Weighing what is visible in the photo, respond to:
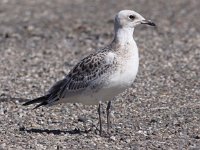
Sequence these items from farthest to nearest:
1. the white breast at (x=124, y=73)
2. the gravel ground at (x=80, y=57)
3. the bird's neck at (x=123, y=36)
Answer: the bird's neck at (x=123, y=36) < the gravel ground at (x=80, y=57) < the white breast at (x=124, y=73)

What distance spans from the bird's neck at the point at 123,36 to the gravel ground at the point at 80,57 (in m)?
1.22

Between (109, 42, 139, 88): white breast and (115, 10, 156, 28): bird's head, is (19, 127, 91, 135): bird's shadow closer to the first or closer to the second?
(109, 42, 139, 88): white breast

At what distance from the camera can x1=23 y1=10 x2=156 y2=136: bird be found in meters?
9.95

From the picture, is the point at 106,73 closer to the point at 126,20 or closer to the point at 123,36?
the point at 123,36

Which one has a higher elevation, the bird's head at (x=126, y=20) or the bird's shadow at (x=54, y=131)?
the bird's head at (x=126, y=20)

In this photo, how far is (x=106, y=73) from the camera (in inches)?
395

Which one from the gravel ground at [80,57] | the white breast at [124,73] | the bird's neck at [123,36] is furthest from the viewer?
the bird's neck at [123,36]

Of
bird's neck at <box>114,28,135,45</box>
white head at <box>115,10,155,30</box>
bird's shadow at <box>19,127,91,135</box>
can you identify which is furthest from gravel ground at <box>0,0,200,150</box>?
white head at <box>115,10,155,30</box>

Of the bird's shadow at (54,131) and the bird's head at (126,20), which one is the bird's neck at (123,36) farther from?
the bird's shadow at (54,131)

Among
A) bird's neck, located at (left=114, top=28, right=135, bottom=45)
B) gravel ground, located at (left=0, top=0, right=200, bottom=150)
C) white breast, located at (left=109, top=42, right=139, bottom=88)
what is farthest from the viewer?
bird's neck, located at (left=114, top=28, right=135, bottom=45)

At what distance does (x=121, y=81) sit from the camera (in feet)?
32.4

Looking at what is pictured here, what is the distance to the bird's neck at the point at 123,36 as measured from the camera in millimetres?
10312

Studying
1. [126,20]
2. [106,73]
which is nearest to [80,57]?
[126,20]

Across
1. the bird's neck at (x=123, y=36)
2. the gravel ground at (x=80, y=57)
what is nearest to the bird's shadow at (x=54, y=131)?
the gravel ground at (x=80, y=57)
